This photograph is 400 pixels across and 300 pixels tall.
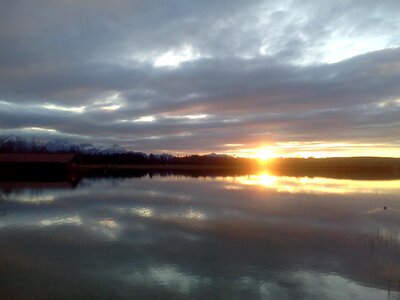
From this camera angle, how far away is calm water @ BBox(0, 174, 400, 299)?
11.0m

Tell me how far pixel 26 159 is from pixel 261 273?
64453 mm

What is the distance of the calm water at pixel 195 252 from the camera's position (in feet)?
36.2

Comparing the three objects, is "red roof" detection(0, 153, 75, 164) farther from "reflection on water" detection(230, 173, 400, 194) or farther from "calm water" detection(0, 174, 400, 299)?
"calm water" detection(0, 174, 400, 299)

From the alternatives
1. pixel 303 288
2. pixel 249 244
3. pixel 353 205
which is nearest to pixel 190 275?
pixel 303 288

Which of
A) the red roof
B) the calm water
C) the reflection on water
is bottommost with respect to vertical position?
the calm water

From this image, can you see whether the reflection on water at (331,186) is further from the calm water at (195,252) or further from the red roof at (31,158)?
the red roof at (31,158)

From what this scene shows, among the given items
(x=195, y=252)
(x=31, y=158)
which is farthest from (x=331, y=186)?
(x=31, y=158)

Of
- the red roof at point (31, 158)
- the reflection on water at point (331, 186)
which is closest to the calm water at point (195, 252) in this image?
the reflection on water at point (331, 186)

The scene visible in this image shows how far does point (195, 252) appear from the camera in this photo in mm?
14836

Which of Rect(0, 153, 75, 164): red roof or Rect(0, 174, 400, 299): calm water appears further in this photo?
Rect(0, 153, 75, 164): red roof

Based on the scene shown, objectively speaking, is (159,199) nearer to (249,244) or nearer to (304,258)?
(249,244)

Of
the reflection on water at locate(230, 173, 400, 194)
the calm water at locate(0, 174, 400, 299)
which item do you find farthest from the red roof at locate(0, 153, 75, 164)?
the calm water at locate(0, 174, 400, 299)

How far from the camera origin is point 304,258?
1433 centimetres

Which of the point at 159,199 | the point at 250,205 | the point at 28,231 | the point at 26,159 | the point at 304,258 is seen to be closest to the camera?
the point at 304,258
